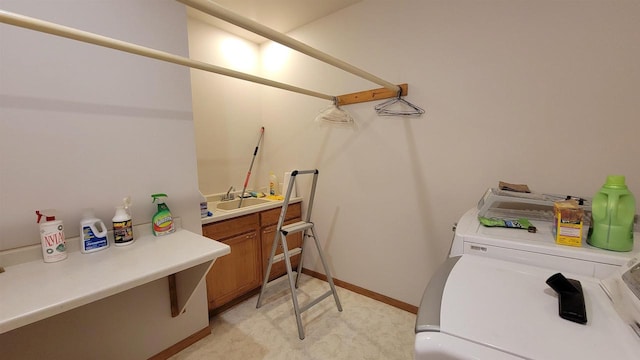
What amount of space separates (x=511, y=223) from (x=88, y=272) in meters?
1.82

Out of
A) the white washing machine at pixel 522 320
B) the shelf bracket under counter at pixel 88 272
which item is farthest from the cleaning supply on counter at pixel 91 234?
the white washing machine at pixel 522 320

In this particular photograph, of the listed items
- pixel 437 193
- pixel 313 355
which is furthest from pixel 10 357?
pixel 437 193

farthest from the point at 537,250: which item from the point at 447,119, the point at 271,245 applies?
the point at 271,245

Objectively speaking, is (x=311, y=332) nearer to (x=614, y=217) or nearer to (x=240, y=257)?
(x=240, y=257)

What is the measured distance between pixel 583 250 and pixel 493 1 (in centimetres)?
153

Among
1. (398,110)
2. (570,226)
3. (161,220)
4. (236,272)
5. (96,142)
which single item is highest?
(398,110)

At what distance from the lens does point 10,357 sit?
1.18 metres

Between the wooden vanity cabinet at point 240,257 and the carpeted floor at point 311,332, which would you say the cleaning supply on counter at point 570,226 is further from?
the wooden vanity cabinet at point 240,257

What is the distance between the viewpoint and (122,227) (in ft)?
4.47

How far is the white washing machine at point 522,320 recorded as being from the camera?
59 centimetres

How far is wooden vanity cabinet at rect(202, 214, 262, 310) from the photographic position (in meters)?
2.04

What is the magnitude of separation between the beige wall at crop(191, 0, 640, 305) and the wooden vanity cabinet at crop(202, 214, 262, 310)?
697 millimetres

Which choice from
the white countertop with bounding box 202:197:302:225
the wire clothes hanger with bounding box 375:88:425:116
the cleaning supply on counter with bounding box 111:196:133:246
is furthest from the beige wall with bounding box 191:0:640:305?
the cleaning supply on counter with bounding box 111:196:133:246

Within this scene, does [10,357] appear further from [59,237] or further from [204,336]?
[204,336]
